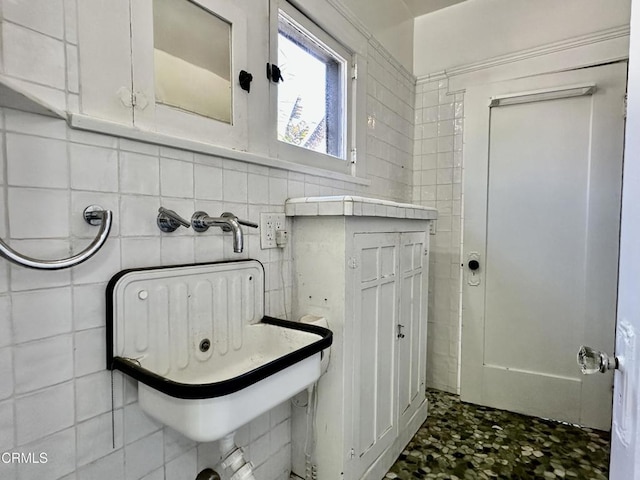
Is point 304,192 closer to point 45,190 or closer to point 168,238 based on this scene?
point 168,238

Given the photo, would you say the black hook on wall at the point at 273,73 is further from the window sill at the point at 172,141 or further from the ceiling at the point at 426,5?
the ceiling at the point at 426,5

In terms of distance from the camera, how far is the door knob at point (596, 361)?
2.45 ft

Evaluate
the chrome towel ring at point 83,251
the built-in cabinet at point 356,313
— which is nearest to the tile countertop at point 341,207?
the built-in cabinet at point 356,313

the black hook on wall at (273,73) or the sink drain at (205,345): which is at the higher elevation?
the black hook on wall at (273,73)

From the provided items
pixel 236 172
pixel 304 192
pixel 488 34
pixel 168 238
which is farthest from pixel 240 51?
pixel 488 34

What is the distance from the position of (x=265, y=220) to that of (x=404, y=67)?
1753 mm

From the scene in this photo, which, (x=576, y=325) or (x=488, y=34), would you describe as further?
(x=488, y=34)

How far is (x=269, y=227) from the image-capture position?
1393 millimetres

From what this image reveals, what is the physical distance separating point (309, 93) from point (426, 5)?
143 centimetres

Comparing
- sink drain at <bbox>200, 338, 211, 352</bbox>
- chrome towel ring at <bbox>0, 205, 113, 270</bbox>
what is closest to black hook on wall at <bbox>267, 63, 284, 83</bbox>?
chrome towel ring at <bbox>0, 205, 113, 270</bbox>

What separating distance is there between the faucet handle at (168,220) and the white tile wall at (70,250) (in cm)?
2

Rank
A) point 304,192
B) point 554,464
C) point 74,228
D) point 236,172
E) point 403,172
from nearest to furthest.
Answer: point 74,228
point 236,172
point 304,192
point 554,464
point 403,172

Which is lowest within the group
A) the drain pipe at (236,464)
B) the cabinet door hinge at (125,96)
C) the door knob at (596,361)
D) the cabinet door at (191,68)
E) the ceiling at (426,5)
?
the drain pipe at (236,464)

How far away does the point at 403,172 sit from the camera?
2506mm
